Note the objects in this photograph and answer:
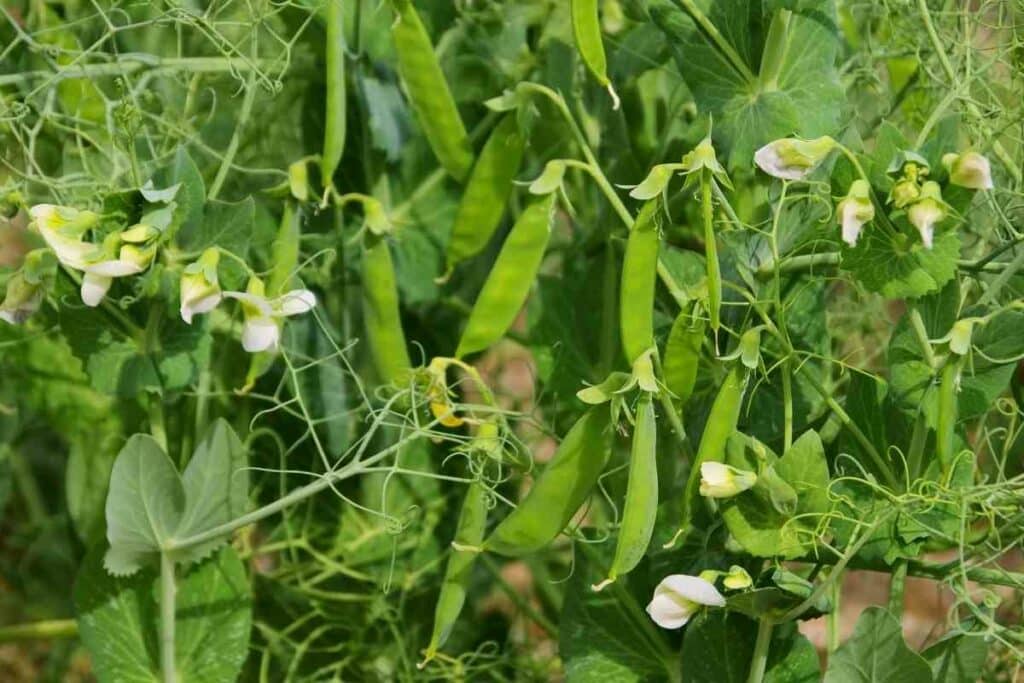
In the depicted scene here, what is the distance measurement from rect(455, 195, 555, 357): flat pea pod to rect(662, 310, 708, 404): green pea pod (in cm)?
13

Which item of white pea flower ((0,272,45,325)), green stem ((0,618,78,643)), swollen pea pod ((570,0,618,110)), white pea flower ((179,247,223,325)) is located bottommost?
green stem ((0,618,78,643))

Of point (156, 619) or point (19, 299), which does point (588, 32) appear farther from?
point (156, 619)

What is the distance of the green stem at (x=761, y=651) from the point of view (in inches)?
36.7

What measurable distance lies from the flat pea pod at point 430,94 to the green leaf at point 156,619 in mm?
368

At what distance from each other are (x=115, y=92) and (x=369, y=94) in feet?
0.87

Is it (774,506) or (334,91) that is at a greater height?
(334,91)

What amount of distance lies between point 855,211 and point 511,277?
277 millimetres

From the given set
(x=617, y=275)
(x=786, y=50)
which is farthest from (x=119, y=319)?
(x=786, y=50)

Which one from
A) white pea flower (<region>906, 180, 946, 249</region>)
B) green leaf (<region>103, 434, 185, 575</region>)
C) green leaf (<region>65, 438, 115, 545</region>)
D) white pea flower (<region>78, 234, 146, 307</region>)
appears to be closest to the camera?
white pea flower (<region>906, 180, 946, 249</region>)

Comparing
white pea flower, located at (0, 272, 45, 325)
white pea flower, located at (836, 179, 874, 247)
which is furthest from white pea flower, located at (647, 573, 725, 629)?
white pea flower, located at (0, 272, 45, 325)

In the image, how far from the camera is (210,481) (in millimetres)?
1062

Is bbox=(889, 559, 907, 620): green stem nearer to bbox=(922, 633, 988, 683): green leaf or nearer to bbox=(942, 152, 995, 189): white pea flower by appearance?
bbox=(922, 633, 988, 683): green leaf

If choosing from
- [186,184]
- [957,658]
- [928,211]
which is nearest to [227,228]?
[186,184]

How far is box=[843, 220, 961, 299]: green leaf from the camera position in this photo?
Answer: 87 centimetres
